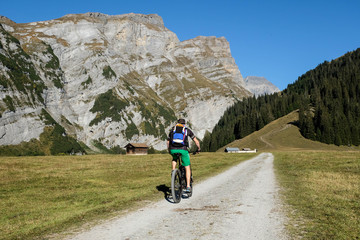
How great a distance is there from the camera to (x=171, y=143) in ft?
40.8

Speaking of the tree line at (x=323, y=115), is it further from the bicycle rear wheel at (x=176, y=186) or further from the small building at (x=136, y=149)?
the bicycle rear wheel at (x=176, y=186)

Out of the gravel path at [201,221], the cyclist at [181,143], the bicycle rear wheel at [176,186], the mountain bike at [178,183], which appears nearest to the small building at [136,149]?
the mountain bike at [178,183]

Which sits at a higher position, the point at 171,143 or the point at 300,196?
the point at 171,143

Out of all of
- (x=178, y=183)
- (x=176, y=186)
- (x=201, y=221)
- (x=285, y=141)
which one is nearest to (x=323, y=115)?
(x=285, y=141)

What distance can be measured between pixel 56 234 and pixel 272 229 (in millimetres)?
5997

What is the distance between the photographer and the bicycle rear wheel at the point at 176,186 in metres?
11.3

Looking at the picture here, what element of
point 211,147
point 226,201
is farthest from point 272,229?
point 211,147

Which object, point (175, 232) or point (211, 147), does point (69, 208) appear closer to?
point (175, 232)

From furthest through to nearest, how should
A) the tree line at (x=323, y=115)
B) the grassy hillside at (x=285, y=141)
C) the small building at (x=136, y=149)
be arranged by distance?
the tree line at (x=323, y=115), the small building at (x=136, y=149), the grassy hillside at (x=285, y=141)

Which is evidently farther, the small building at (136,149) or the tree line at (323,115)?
the tree line at (323,115)

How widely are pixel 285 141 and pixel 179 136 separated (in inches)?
5079

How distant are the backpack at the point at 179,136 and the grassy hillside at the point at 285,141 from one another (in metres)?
109

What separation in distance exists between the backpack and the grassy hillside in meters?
109

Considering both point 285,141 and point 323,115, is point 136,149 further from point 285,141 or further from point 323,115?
point 323,115
